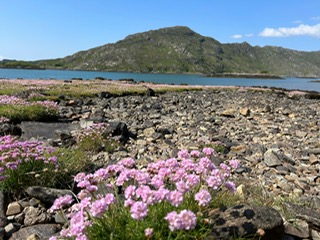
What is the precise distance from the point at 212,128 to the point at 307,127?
523cm

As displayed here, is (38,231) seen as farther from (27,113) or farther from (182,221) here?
(27,113)

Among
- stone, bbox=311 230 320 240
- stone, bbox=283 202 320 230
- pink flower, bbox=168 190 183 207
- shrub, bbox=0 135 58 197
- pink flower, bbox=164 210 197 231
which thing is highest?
pink flower, bbox=168 190 183 207

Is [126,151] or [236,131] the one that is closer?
[126,151]

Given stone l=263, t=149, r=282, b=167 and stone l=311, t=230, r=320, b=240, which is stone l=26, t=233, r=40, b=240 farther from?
stone l=263, t=149, r=282, b=167

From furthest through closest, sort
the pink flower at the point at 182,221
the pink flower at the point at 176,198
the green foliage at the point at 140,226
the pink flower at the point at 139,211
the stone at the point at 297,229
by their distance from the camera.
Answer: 1. the stone at the point at 297,229
2. the green foliage at the point at 140,226
3. the pink flower at the point at 176,198
4. the pink flower at the point at 139,211
5. the pink flower at the point at 182,221

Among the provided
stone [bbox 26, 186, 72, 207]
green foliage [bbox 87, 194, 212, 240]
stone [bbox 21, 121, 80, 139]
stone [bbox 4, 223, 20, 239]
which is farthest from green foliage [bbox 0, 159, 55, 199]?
stone [bbox 21, 121, 80, 139]

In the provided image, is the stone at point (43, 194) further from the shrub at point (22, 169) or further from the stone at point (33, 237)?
the stone at point (33, 237)

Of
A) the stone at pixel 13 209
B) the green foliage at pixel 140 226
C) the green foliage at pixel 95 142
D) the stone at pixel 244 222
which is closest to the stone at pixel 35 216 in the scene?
the stone at pixel 13 209

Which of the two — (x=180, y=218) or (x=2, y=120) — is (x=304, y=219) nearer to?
(x=180, y=218)

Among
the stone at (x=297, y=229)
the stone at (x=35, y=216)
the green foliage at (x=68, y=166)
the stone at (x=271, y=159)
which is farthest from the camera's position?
the stone at (x=271, y=159)

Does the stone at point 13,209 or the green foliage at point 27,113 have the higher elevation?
the green foliage at point 27,113

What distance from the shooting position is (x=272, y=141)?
39.2ft

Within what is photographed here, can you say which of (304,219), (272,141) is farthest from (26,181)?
(272,141)

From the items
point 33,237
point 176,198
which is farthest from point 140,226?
point 33,237
